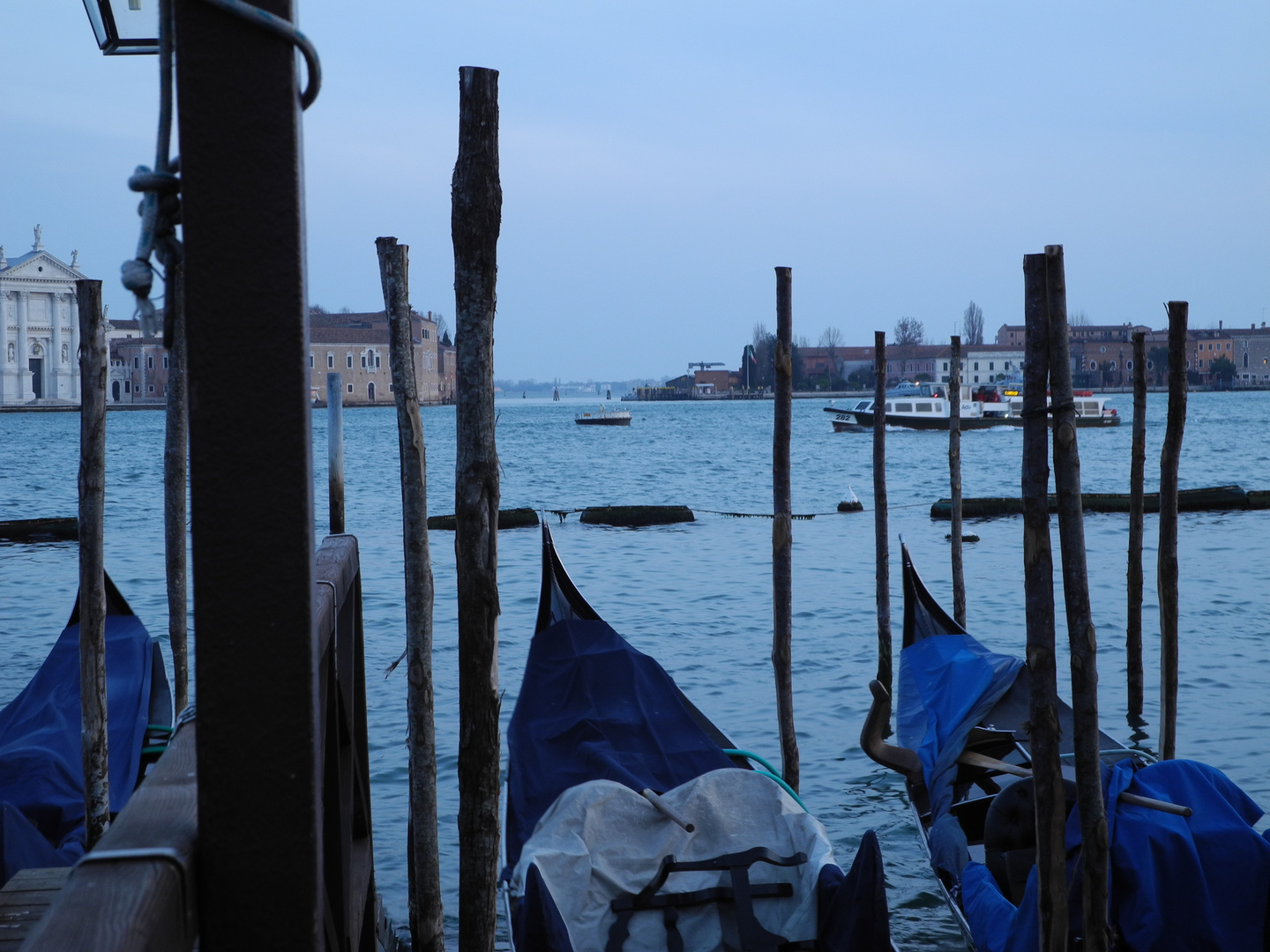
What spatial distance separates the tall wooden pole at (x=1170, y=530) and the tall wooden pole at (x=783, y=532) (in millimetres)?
1453

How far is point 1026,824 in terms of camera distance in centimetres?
313

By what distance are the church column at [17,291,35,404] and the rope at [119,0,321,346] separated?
55222mm

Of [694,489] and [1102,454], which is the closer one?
[694,489]

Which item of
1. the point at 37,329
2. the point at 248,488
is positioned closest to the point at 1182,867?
the point at 248,488

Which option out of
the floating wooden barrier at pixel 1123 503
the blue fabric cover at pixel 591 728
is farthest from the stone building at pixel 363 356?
the blue fabric cover at pixel 591 728

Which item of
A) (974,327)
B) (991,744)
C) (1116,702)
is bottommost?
(1116,702)

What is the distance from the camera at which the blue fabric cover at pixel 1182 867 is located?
2.44 metres

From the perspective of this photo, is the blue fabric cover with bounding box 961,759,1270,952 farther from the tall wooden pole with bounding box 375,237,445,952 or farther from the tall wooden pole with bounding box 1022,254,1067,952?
the tall wooden pole with bounding box 375,237,445,952

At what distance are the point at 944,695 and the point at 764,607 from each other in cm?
502

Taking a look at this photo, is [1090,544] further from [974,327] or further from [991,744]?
[974,327]

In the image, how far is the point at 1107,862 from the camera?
98.7 inches

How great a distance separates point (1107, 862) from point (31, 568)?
37.2 ft

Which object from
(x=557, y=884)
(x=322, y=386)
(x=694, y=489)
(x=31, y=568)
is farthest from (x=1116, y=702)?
(x=322, y=386)

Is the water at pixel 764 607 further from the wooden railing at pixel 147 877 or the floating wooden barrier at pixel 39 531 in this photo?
the wooden railing at pixel 147 877
